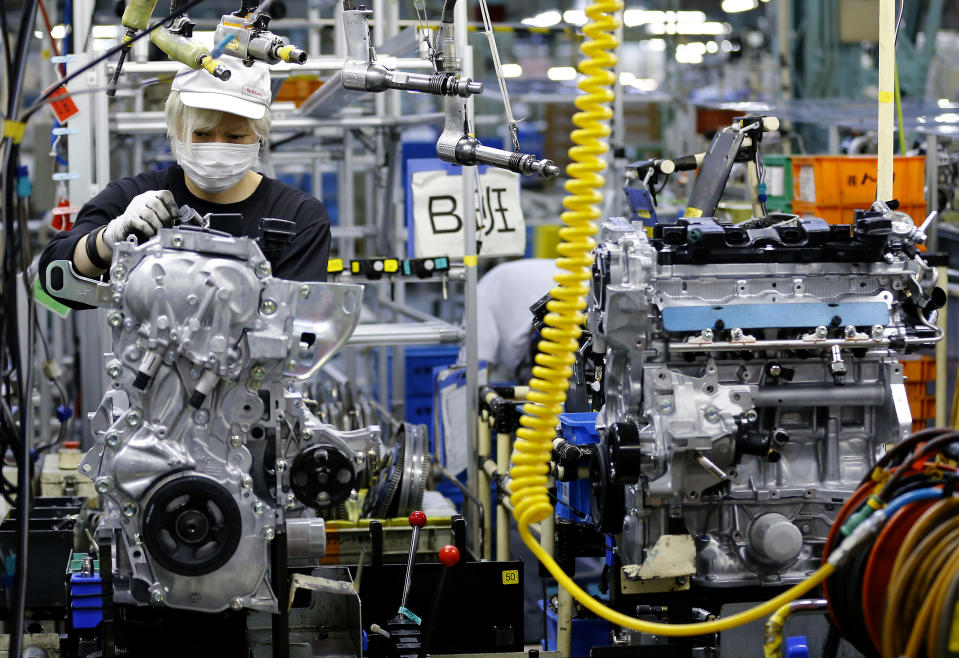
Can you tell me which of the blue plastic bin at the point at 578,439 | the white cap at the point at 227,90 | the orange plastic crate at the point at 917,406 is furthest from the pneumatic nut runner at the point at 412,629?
the orange plastic crate at the point at 917,406

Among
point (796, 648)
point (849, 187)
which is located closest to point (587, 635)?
point (796, 648)

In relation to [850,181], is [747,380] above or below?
below

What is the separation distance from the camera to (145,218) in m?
2.90

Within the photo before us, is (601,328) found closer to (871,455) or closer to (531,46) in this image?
(871,455)

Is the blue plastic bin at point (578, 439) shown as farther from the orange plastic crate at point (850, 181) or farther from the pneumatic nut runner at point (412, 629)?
the orange plastic crate at point (850, 181)

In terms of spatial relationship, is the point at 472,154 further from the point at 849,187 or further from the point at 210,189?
the point at 849,187

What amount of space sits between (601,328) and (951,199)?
3.82m

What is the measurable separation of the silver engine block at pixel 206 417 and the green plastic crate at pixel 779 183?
13.4ft

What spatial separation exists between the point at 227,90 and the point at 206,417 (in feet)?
3.17

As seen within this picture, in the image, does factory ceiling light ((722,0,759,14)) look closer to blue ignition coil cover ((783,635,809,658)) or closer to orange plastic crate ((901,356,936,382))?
orange plastic crate ((901,356,936,382))

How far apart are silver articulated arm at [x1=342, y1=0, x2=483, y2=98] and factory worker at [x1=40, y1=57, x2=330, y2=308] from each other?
268mm

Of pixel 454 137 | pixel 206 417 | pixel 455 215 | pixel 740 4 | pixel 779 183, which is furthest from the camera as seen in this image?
pixel 740 4

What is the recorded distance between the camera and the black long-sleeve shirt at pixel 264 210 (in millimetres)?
3477

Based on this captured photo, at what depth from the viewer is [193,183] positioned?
360 centimetres
